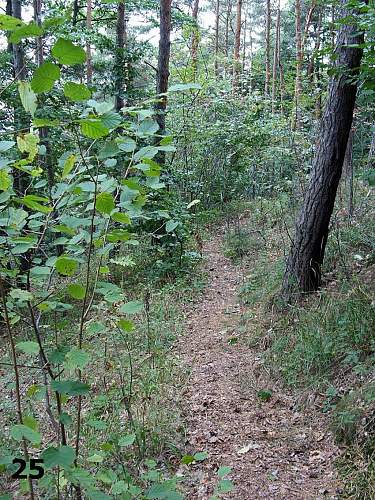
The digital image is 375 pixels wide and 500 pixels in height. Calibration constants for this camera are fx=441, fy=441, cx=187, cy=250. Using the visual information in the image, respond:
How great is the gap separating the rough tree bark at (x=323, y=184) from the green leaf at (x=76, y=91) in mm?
4405

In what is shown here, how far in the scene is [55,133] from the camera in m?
6.86

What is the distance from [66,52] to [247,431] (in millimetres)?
3768

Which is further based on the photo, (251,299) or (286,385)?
(251,299)

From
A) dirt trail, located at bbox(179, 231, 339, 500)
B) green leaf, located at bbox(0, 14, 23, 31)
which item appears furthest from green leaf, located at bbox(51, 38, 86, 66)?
dirt trail, located at bbox(179, 231, 339, 500)

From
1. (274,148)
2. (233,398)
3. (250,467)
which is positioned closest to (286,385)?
(233,398)

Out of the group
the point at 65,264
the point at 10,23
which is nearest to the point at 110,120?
the point at 10,23

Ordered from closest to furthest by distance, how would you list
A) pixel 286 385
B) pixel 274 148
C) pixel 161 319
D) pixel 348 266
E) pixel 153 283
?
1. pixel 286 385
2. pixel 348 266
3. pixel 161 319
4. pixel 153 283
5. pixel 274 148

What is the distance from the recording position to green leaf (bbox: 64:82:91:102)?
3.76ft

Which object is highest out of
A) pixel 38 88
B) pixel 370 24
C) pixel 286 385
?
pixel 370 24

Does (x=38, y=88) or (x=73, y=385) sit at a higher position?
(x=38, y=88)

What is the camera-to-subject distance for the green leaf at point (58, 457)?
1.30 metres

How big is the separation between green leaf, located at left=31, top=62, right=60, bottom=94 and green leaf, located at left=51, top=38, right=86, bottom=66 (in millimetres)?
35

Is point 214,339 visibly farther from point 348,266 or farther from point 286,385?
point 348,266

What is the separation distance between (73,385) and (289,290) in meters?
4.66
